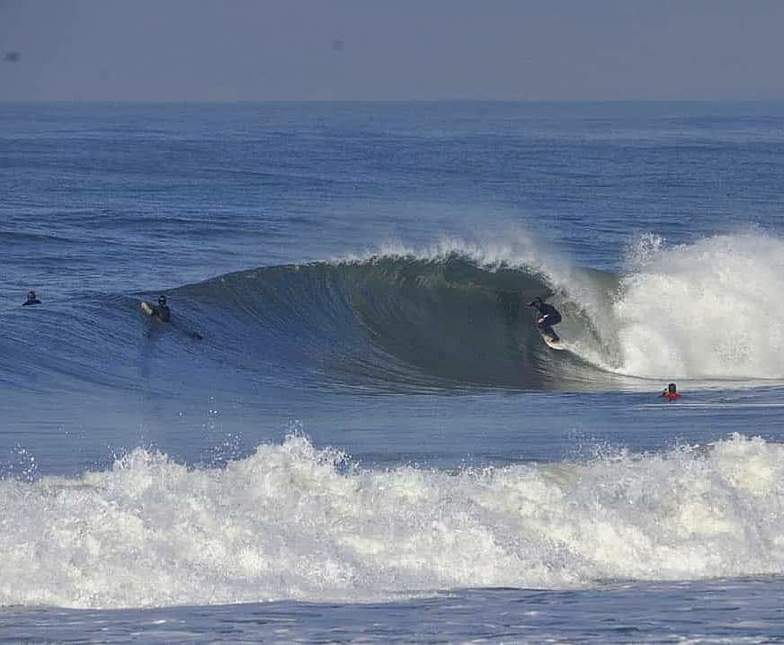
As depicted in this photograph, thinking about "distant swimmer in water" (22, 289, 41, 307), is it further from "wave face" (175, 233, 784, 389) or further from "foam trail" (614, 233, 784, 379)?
"foam trail" (614, 233, 784, 379)

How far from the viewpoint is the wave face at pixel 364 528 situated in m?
11.1

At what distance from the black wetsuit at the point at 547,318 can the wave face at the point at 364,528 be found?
12.2m

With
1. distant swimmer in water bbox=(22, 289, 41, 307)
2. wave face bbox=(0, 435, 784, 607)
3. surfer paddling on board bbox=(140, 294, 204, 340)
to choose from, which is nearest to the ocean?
wave face bbox=(0, 435, 784, 607)

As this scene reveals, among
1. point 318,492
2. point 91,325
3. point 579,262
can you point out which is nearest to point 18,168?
point 579,262

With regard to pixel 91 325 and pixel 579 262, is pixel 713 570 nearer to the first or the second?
pixel 91 325

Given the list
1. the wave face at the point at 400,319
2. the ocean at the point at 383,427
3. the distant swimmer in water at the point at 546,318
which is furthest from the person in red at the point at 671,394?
the distant swimmer in water at the point at 546,318

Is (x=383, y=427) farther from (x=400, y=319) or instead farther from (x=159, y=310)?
(x=400, y=319)

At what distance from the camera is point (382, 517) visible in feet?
41.3

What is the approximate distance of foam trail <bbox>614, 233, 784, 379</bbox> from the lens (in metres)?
25.5

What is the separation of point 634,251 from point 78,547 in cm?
2658

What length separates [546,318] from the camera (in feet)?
87.5

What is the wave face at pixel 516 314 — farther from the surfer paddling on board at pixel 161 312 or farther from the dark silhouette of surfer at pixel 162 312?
the dark silhouette of surfer at pixel 162 312

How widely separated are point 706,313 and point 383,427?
1136cm

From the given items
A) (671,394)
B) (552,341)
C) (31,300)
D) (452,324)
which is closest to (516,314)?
(452,324)
